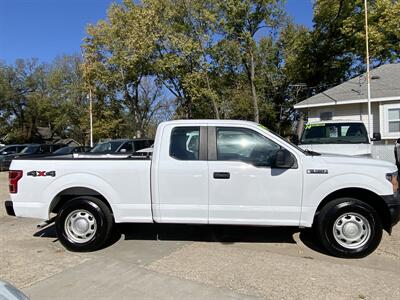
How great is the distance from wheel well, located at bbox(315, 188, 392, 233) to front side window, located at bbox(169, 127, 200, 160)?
1.98m

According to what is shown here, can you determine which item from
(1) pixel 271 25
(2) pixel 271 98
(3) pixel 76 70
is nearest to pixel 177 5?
(1) pixel 271 25

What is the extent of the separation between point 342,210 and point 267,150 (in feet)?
4.34

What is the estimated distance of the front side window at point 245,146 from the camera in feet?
18.1

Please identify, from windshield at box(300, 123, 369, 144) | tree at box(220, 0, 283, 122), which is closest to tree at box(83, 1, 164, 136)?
tree at box(220, 0, 283, 122)

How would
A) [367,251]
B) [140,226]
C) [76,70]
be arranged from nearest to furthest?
[367,251] → [140,226] → [76,70]

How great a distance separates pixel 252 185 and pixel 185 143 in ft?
3.82

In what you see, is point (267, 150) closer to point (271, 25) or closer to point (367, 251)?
point (367, 251)

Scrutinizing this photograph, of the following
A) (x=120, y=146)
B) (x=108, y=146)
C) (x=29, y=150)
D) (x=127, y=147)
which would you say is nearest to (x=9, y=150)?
(x=29, y=150)

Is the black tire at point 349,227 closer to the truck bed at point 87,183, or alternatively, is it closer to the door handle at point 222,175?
the door handle at point 222,175

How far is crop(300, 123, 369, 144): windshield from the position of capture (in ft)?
34.8

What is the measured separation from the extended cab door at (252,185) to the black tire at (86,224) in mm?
1610

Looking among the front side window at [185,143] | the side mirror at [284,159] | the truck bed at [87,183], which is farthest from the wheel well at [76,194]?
the side mirror at [284,159]

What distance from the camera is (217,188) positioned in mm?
5520

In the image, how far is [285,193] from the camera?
5.42 meters
